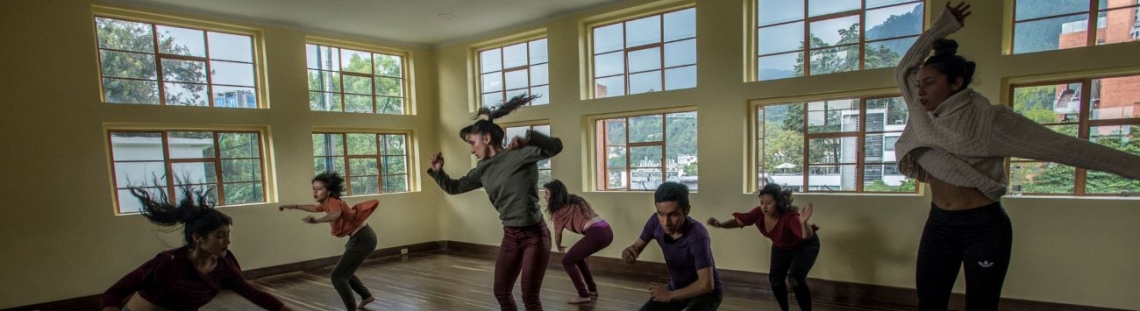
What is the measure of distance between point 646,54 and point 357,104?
3446mm

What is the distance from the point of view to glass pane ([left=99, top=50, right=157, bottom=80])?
4.24 meters

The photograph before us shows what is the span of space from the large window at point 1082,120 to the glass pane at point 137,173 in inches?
271

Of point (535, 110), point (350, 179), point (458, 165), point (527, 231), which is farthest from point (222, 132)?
point (527, 231)

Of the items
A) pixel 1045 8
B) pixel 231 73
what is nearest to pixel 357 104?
pixel 231 73

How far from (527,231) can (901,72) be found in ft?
5.77

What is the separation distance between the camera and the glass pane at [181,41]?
4504mm

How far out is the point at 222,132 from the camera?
4.82 m

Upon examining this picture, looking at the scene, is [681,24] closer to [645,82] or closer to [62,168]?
[645,82]

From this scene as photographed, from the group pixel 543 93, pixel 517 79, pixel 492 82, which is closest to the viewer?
pixel 543 93

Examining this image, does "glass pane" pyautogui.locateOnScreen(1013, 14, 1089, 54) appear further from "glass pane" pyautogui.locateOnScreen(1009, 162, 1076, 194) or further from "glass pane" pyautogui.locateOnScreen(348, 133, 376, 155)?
"glass pane" pyautogui.locateOnScreen(348, 133, 376, 155)

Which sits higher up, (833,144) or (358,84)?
(358,84)

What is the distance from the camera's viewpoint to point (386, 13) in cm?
481

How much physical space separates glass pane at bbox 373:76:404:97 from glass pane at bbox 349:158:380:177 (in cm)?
84

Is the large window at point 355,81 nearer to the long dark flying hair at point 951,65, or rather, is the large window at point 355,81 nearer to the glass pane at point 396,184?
the glass pane at point 396,184
